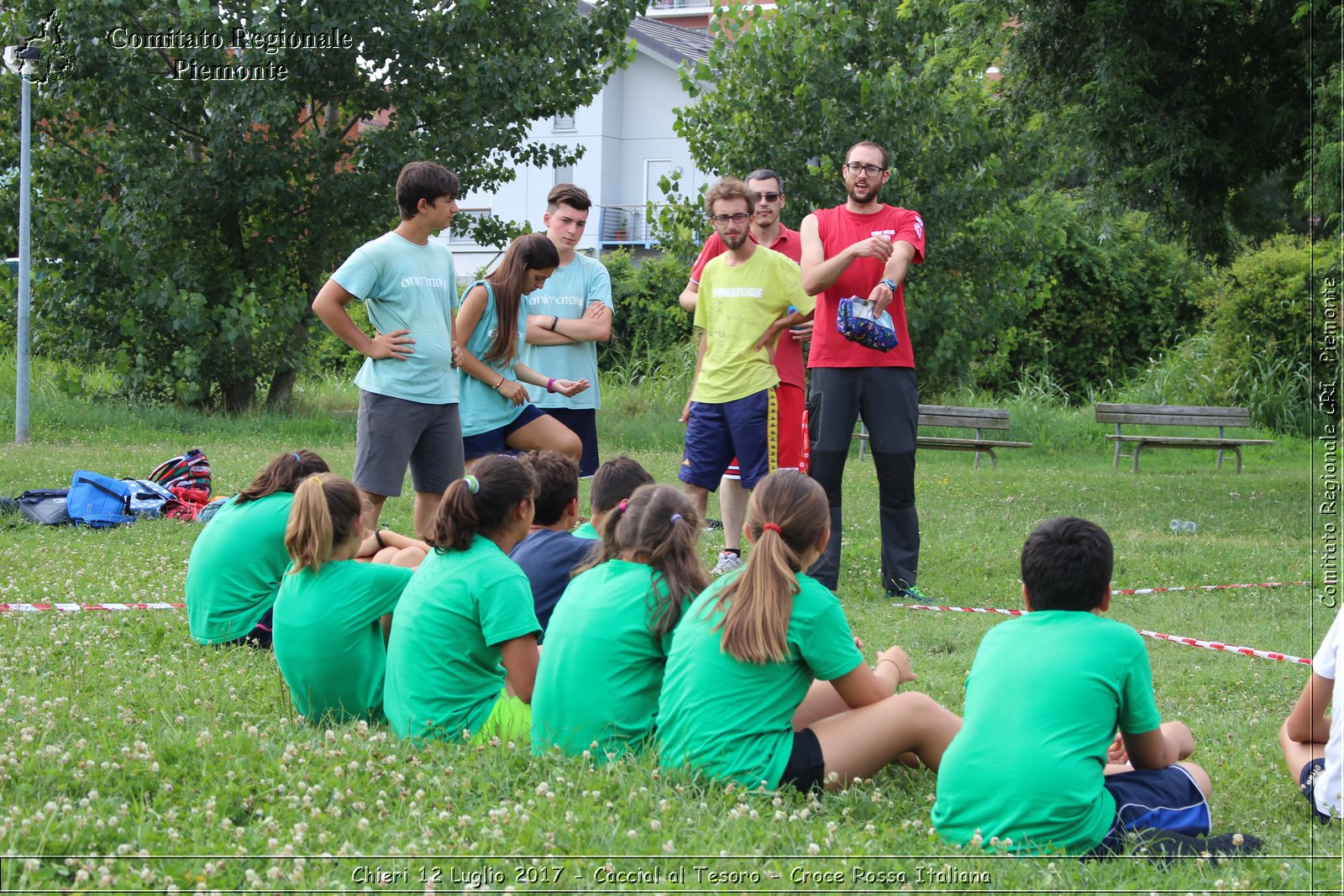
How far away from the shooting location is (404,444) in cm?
646

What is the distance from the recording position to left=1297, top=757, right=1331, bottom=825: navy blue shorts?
12.6ft

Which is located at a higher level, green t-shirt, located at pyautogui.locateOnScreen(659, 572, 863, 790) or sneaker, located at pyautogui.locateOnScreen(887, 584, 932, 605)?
green t-shirt, located at pyautogui.locateOnScreen(659, 572, 863, 790)

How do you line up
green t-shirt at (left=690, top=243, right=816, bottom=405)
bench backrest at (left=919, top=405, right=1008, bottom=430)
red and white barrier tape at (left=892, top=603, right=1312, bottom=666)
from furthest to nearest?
1. bench backrest at (left=919, top=405, right=1008, bottom=430)
2. green t-shirt at (left=690, top=243, right=816, bottom=405)
3. red and white barrier tape at (left=892, top=603, right=1312, bottom=666)

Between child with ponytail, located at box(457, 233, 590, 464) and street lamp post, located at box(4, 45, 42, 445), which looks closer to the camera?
child with ponytail, located at box(457, 233, 590, 464)

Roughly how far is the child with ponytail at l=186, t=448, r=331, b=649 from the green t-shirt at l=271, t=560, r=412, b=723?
1.05 metres

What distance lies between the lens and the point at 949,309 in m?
17.9

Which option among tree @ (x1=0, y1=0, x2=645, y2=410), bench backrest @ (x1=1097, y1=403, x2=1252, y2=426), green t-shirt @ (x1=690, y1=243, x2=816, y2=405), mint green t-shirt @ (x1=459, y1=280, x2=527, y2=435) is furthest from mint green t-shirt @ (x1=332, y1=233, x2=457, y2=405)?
bench backrest @ (x1=1097, y1=403, x2=1252, y2=426)

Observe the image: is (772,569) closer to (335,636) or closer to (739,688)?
(739,688)

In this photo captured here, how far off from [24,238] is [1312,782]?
1489cm

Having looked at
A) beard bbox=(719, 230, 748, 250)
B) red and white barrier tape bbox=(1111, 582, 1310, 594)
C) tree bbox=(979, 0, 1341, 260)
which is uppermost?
tree bbox=(979, 0, 1341, 260)

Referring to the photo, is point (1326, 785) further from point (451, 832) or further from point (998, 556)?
point (998, 556)

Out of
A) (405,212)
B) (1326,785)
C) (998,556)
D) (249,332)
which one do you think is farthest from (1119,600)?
(249,332)

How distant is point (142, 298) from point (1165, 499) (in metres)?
12.0

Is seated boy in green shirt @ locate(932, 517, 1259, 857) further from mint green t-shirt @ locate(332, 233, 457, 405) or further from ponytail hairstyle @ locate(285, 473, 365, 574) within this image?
mint green t-shirt @ locate(332, 233, 457, 405)
